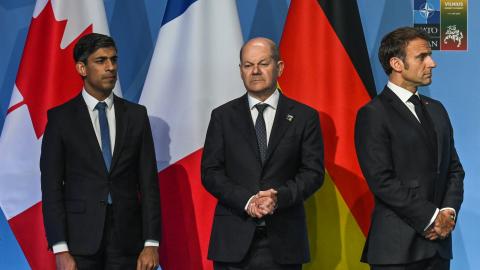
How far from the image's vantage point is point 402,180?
3.15m

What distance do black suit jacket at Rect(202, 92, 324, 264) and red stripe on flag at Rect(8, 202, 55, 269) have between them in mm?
1056

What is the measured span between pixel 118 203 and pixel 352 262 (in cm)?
129

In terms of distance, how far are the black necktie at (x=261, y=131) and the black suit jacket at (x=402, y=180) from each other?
398 millimetres

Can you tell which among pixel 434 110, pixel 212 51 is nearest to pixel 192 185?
pixel 212 51

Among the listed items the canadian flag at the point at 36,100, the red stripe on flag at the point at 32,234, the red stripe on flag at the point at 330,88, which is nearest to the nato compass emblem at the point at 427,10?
the red stripe on flag at the point at 330,88

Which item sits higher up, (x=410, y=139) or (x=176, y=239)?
(x=410, y=139)

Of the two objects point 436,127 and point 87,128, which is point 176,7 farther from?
point 436,127

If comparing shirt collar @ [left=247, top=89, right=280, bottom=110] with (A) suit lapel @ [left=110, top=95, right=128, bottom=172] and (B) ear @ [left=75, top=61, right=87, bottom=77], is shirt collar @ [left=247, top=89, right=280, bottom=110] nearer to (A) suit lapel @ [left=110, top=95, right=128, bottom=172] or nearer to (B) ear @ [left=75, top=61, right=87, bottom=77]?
(A) suit lapel @ [left=110, top=95, right=128, bottom=172]

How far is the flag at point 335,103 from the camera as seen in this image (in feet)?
12.7

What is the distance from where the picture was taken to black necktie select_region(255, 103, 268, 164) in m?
3.21

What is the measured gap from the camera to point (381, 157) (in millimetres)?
3139

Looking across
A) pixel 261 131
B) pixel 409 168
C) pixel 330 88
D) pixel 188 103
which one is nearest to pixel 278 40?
pixel 330 88

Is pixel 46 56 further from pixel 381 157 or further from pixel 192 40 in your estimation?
pixel 381 157

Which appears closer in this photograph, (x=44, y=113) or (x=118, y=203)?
(x=118, y=203)
